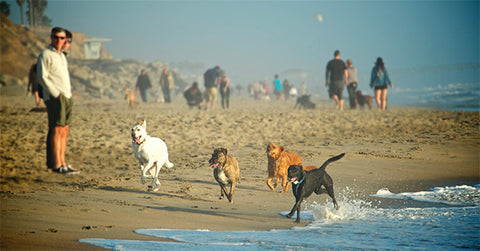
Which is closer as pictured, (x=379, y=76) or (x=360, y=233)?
(x=360, y=233)

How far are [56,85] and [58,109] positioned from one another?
0.36 metres

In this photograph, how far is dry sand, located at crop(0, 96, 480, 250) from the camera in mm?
5031

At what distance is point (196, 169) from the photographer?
843 cm

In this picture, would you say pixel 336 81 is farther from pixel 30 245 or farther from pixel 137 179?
pixel 30 245

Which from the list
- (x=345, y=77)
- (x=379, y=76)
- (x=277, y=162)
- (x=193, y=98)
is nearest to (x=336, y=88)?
(x=345, y=77)

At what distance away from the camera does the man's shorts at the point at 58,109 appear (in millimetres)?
6781

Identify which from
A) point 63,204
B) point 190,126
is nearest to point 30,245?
point 63,204

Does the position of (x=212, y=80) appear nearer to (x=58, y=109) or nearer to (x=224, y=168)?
(x=58, y=109)

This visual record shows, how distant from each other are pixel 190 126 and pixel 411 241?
10.1m

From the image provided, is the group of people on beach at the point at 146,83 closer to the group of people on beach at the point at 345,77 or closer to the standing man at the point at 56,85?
the group of people on beach at the point at 345,77

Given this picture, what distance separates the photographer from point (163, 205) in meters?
5.89

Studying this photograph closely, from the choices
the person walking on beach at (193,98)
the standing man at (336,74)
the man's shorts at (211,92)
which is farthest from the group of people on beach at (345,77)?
the person walking on beach at (193,98)

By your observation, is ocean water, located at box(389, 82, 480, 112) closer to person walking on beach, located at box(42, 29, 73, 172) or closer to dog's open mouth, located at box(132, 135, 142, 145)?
dog's open mouth, located at box(132, 135, 142, 145)

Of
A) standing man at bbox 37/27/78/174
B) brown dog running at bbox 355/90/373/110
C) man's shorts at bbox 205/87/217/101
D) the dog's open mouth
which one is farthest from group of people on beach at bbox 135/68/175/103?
the dog's open mouth
